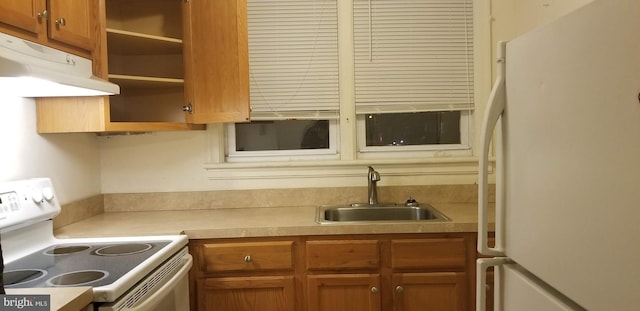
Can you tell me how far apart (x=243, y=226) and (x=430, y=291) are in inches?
35.5

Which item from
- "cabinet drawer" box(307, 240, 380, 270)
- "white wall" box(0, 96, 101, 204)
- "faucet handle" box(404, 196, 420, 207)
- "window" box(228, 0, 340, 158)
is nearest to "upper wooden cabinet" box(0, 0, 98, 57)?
"white wall" box(0, 96, 101, 204)

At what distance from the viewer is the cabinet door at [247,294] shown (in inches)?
74.3

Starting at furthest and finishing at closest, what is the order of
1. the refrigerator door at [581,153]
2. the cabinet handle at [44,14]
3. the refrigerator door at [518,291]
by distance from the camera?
the cabinet handle at [44,14]
the refrigerator door at [518,291]
the refrigerator door at [581,153]

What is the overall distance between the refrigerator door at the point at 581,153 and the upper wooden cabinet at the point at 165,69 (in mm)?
1347

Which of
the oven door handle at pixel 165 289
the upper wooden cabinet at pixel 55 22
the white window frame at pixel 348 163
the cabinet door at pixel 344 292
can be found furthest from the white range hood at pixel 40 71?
the cabinet door at pixel 344 292

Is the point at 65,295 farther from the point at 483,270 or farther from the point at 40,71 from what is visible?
the point at 483,270

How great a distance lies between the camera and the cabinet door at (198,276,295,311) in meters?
1.89

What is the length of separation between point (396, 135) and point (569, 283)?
1.74 m

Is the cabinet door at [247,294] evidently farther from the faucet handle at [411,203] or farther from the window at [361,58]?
the window at [361,58]

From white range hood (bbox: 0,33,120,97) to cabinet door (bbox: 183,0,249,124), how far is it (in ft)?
1.57

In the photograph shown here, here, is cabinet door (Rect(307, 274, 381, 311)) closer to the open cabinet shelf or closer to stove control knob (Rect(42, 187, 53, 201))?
stove control knob (Rect(42, 187, 53, 201))

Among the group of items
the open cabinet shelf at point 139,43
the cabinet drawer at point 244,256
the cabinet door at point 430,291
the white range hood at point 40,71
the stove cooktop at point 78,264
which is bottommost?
the cabinet door at point 430,291

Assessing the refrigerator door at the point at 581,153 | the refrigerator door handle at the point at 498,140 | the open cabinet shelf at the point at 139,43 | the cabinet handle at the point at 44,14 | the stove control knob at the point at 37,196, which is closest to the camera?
the refrigerator door at the point at 581,153

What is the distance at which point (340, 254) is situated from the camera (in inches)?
74.3
